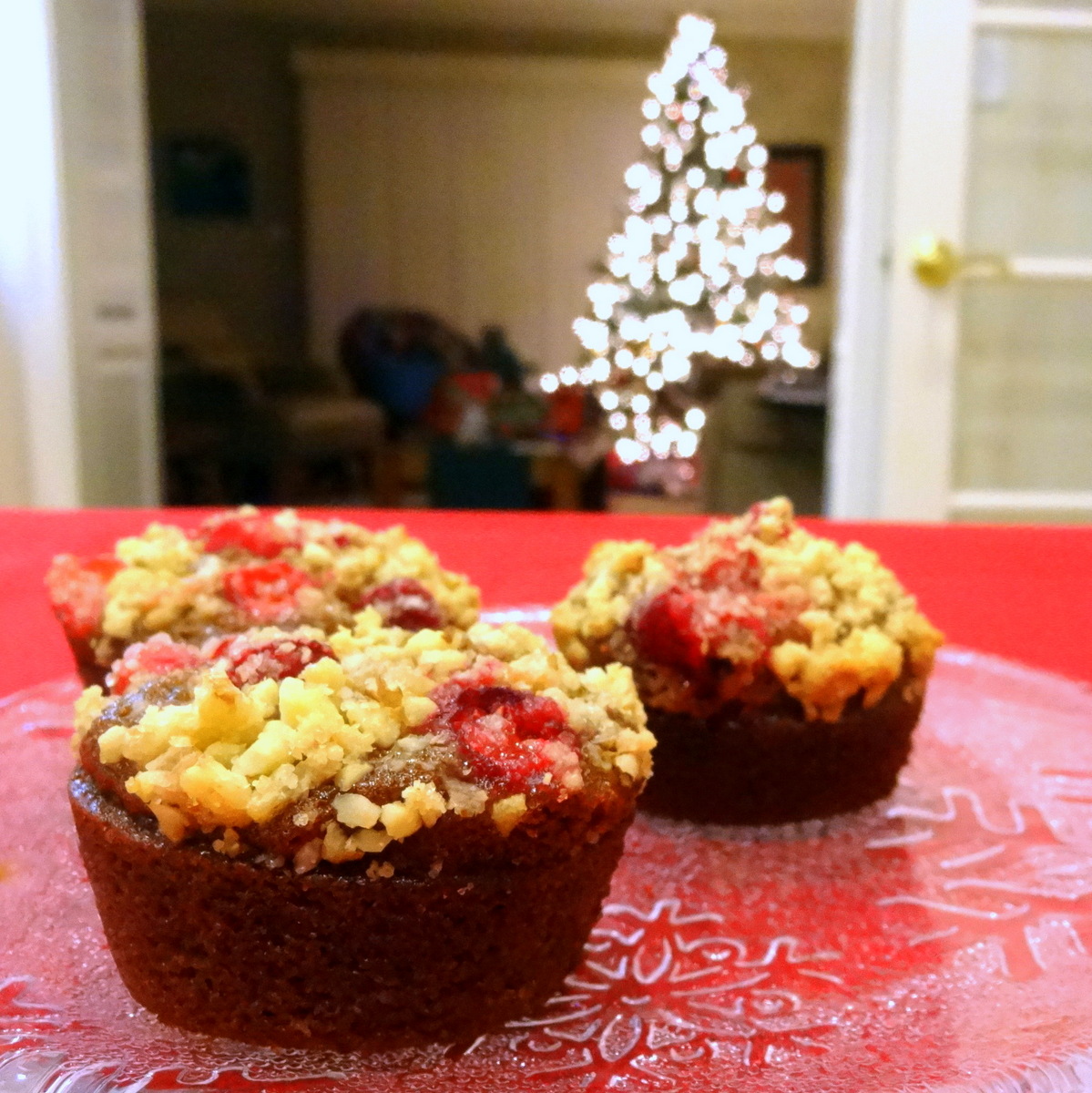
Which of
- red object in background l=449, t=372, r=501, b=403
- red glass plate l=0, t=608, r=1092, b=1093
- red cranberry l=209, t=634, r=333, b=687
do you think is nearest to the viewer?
red glass plate l=0, t=608, r=1092, b=1093

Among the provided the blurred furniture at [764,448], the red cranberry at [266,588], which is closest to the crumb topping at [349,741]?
the red cranberry at [266,588]

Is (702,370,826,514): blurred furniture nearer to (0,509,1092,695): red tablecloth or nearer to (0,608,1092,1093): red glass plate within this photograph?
(0,509,1092,695): red tablecloth

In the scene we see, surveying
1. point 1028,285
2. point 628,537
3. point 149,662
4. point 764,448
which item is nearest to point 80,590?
point 149,662

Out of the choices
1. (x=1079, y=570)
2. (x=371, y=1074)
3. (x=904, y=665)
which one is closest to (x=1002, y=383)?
(x=1079, y=570)

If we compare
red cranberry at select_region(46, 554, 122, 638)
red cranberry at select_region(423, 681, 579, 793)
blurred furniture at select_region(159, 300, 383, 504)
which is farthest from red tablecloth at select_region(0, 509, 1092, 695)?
blurred furniture at select_region(159, 300, 383, 504)

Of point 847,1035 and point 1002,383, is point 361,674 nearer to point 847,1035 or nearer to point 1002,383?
point 847,1035

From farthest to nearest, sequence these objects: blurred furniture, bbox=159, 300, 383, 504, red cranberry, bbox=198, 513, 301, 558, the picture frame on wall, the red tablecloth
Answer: the picture frame on wall < blurred furniture, bbox=159, 300, 383, 504 < the red tablecloth < red cranberry, bbox=198, 513, 301, 558
